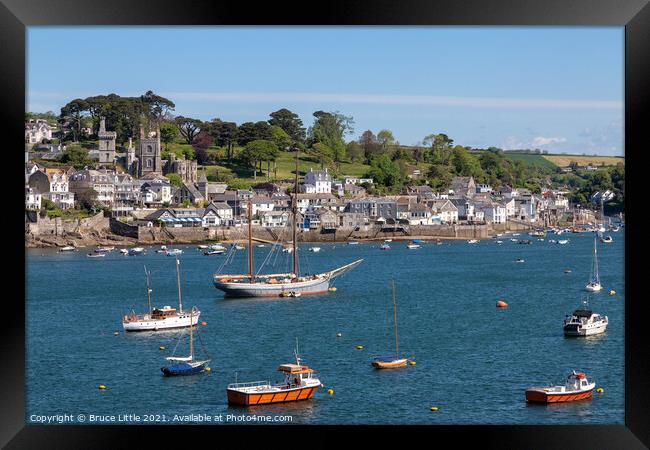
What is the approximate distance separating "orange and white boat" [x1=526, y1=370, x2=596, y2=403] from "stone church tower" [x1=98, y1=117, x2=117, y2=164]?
29116 millimetres

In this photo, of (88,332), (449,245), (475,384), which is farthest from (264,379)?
(449,245)

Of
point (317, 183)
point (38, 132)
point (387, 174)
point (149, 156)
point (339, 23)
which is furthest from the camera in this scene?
point (387, 174)

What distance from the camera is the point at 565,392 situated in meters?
7.52

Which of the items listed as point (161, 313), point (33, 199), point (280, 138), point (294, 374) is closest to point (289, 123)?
point (280, 138)

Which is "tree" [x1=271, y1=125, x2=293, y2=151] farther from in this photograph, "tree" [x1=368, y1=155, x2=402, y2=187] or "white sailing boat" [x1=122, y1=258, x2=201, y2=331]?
"white sailing boat" [x1=122, y1=258, x2=201, y2=331]

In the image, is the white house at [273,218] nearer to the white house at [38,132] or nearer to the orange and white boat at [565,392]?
the white house at [38,132]

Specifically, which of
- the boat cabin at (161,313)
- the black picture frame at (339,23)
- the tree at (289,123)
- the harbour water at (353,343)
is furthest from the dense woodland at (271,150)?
the black picture frame at (339,23)

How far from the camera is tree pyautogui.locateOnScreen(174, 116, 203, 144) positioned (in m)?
36.2

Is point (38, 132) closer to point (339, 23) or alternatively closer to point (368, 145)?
point (368, 145)

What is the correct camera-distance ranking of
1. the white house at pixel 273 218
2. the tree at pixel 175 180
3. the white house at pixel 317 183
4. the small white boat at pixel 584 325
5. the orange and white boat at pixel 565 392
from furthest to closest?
1. the white house at pixel 317 183
2. the tree at pixel 175 180
3. the white house at pixel 273 218
4. the small white boat at pixel 584 325
5. the orange and white boat at pixel 565 392

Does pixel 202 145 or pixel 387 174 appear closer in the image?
pixel 202 145

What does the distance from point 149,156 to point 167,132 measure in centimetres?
141

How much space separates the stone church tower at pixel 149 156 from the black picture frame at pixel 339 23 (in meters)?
31.0

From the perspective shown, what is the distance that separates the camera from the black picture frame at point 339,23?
13.1 feet
